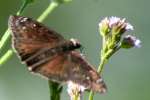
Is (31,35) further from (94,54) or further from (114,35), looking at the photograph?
(94,54)

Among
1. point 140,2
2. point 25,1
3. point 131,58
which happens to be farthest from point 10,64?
point 25,1

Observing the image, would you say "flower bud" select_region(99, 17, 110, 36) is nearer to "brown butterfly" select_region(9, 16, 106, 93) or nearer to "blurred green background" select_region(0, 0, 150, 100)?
"brown butterfly" select_region(9, 16, 106, 93)

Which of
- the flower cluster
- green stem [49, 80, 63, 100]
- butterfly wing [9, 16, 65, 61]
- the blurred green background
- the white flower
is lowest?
green stem [49, 80, 63, 100]

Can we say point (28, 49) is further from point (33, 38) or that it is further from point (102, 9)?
point (102, 9)

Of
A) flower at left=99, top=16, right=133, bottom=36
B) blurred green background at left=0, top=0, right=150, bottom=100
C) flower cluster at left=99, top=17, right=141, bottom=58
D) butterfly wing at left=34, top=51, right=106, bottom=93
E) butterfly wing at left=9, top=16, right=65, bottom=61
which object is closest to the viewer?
butterfly wing at left=34, top=51, right=106, bottom=93

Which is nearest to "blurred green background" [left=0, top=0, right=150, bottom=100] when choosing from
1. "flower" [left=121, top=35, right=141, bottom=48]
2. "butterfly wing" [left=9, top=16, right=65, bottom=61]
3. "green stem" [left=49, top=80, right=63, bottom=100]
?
"flower" [left=121, top=35, right=141, bottom=48]

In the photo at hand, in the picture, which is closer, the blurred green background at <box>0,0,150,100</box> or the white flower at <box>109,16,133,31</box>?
the white flower at <box>109,16,133,31</box>

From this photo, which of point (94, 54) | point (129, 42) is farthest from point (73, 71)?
point (94, 54)
